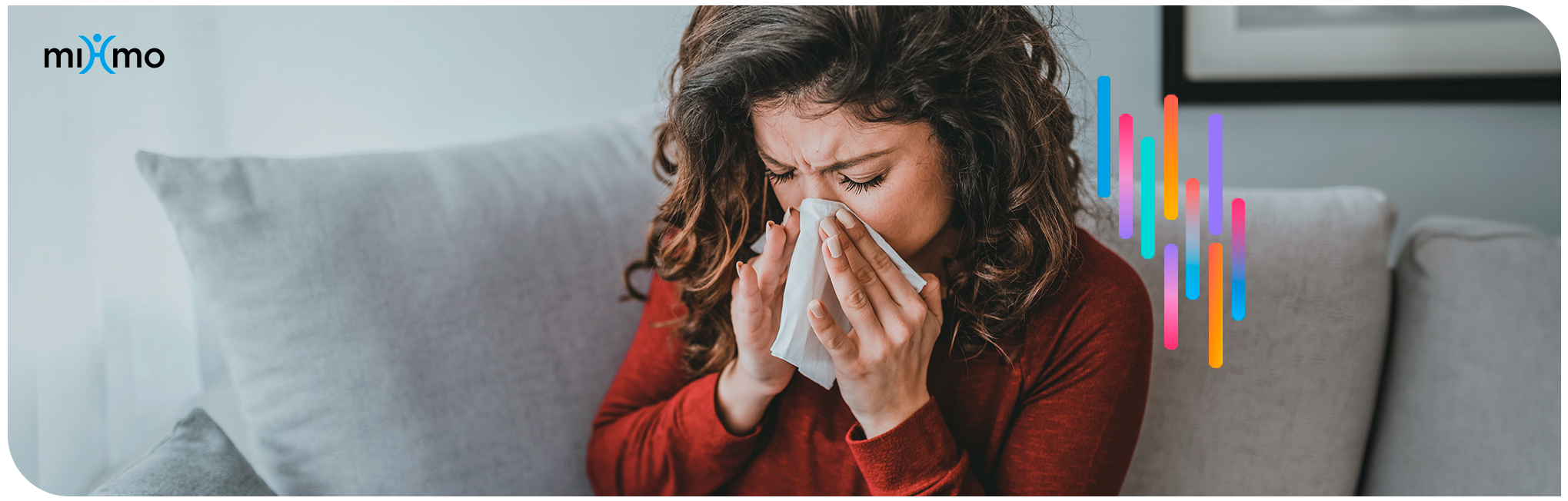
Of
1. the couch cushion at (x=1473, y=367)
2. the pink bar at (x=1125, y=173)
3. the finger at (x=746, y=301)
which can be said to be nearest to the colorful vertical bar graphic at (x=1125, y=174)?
the pink bar at (x=1125, y=173)

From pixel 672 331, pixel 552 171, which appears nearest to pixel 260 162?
pixel 552 171

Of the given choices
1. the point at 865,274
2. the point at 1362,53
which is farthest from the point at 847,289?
the point at 1362,53

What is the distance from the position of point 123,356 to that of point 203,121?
0.88 ft

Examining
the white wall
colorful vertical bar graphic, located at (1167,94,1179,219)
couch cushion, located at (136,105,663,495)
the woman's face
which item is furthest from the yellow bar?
couch cushion, located at (136,105,663,495)

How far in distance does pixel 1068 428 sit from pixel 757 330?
298 millimetres

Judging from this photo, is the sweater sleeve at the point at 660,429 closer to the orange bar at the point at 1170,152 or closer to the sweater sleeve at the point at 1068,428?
the sweater sleeve at the point at 1068,428

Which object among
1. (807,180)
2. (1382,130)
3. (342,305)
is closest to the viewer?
(807,180)

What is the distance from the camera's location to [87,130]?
2.42ft

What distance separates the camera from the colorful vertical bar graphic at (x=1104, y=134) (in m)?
0.65

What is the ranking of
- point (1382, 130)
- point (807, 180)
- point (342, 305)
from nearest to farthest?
point (807, 180)
point (342, 305)
point (1382, 130)

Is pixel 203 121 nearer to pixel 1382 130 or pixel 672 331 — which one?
pixel 672 331

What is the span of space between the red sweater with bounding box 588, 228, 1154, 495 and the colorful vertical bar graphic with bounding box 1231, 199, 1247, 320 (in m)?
0.11

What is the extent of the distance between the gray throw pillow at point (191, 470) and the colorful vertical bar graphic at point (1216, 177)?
0.97 m

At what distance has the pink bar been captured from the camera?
0.64 m
